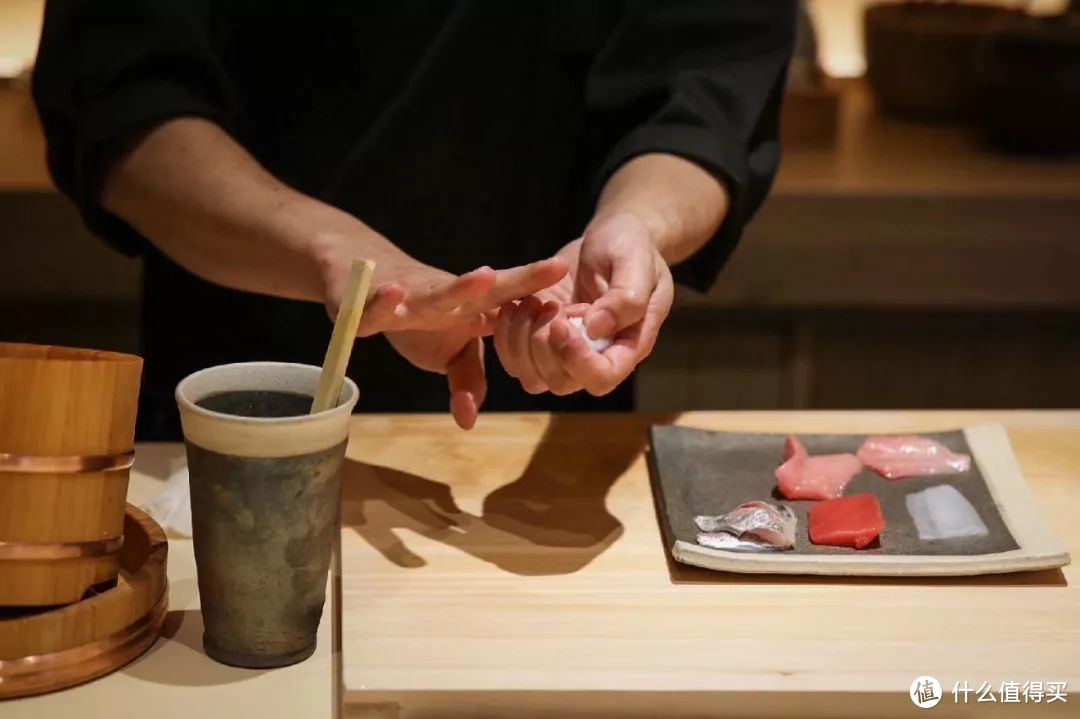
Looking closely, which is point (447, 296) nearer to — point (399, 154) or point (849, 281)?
point (399, 154)

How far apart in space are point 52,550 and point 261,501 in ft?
0.47

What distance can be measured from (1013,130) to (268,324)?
1492mm

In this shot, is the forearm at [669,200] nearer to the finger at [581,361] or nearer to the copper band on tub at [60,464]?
the finger at [581,361]

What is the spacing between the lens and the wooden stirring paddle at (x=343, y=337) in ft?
3.11

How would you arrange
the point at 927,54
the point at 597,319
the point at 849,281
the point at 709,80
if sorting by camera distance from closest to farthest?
1. the point at 597,319
2. the point at 709,80
3. the point at 849,281
4. the point at 927,54

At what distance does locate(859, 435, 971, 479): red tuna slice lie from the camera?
1.33m

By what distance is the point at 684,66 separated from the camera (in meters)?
1.58

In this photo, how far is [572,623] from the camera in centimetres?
106

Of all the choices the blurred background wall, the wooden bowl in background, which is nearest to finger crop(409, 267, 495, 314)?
the blurred background wall

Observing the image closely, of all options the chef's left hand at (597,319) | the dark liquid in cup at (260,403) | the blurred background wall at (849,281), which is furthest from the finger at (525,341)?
the blurred background wall at (849,281)

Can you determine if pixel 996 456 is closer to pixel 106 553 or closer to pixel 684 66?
pixel 684 66

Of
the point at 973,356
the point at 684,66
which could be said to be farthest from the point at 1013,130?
the point at 684,66

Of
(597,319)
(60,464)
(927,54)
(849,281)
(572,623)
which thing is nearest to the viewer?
(60,464)

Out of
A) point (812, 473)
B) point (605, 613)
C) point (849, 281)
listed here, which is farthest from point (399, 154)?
point (849, 281)
